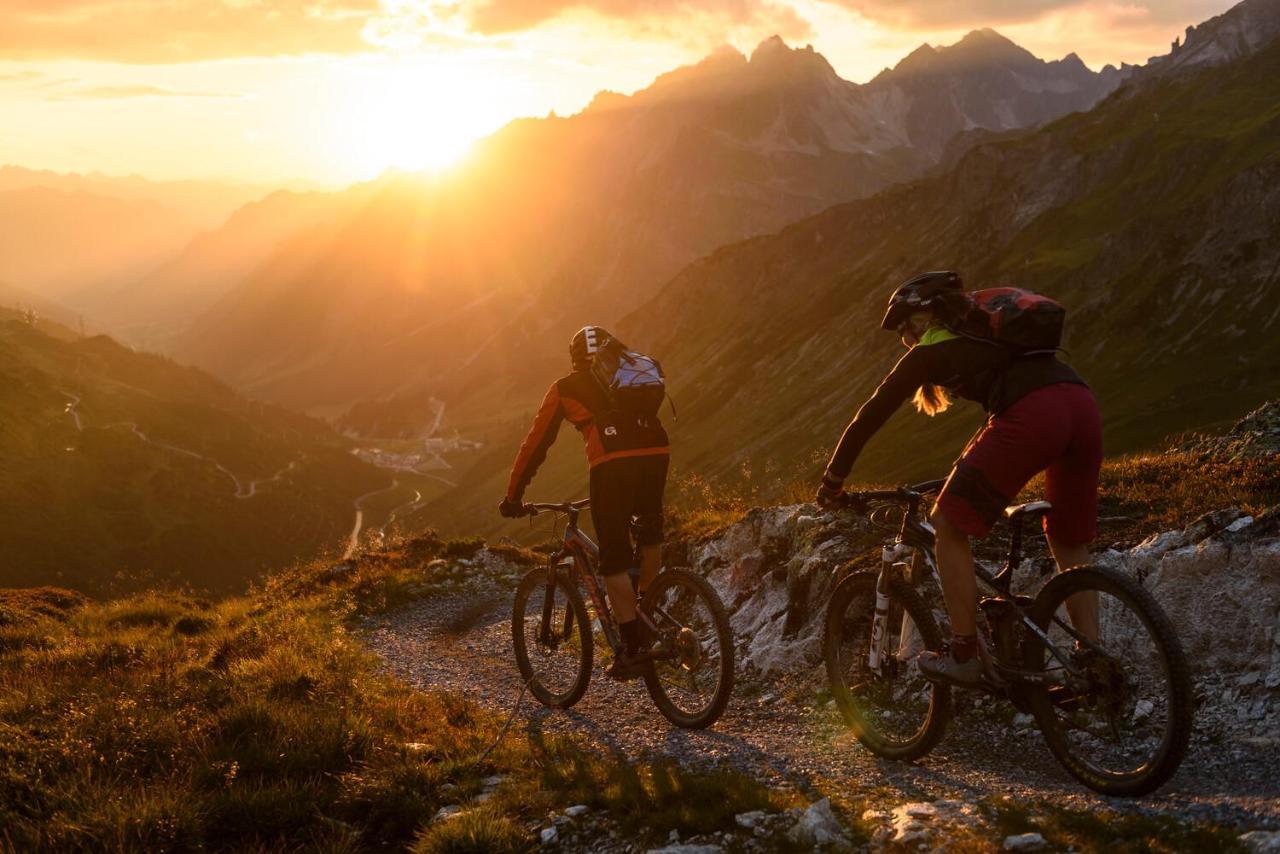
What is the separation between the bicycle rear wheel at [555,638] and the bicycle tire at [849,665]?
9.76ft

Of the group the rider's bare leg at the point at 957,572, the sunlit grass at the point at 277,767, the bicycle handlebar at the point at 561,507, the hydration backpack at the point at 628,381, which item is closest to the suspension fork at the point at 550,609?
the bicycle handlebar at the point at 561,507

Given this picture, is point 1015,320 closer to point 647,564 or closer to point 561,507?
point 647,564

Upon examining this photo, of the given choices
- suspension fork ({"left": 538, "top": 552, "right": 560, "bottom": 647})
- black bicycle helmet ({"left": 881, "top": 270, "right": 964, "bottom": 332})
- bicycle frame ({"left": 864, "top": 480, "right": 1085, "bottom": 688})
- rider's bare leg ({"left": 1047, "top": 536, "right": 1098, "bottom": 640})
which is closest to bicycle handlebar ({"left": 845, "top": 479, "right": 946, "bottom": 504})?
bicycle frame ({"left": 864, "top": 480, "right": 1085, "bottom": 688})

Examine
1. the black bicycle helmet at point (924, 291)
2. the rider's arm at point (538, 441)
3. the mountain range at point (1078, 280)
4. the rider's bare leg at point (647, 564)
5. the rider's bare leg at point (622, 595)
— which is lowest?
the rider's bare leg at point (622, 595)

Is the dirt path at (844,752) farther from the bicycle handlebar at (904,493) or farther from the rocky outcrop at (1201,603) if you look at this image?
the bicycle handlebar at (904,493)

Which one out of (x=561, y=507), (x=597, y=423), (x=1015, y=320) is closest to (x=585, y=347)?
(x=597, y=423)

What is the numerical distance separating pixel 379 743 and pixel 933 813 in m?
4.60

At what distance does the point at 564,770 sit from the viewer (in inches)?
296

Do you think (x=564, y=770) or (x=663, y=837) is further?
(x=564, y=770)

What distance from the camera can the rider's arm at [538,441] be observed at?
9320 millimetres

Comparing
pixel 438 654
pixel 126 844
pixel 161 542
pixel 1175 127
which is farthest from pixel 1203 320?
pixel 161 542

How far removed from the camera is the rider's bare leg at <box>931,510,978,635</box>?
21.4 ft

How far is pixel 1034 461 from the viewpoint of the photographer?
6.18 metres

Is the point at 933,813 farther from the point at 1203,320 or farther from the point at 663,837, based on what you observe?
the point at 1203,320
